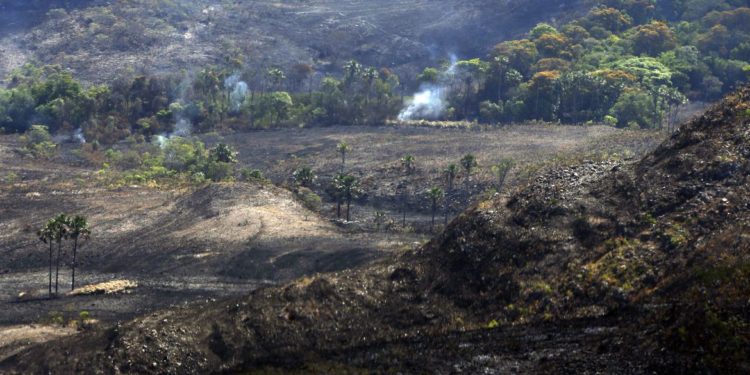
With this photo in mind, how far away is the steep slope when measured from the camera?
181ft

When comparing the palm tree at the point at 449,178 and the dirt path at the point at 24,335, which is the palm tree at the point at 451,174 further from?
the dirt path at the point at 24,335

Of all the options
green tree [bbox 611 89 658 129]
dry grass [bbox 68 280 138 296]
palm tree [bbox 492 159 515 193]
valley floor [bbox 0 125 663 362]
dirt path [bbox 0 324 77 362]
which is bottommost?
dry grass [bbox 68 280 138 296]

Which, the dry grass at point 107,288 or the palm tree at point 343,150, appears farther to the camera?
the palm tree at point 343,150

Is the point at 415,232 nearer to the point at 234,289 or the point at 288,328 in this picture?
the point at 234,289

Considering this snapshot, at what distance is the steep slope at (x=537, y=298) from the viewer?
55281 mm

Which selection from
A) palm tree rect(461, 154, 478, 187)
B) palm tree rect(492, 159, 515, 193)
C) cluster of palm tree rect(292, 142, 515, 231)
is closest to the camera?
cluster of palm tree rect(292, 142, 515, 231)

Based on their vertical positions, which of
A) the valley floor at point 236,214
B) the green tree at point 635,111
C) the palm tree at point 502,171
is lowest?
the valley floor at point 236,214

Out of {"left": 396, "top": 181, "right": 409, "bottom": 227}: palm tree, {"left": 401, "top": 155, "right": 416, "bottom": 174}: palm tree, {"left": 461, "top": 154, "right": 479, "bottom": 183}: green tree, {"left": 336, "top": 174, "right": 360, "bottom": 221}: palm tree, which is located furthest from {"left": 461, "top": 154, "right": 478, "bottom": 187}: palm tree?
{"left": 336, "top": 174, "right": 360, "bottom": 221}: palm tree

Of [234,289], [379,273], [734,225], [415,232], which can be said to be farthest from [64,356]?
[415,232]

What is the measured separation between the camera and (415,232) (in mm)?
121375

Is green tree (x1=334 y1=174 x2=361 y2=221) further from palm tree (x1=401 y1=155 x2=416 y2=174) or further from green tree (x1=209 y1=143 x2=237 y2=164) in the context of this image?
green tree (x1=209 y1=143 x2=237 y2=164)

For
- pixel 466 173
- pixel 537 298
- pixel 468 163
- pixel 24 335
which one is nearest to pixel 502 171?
pixel 468 163

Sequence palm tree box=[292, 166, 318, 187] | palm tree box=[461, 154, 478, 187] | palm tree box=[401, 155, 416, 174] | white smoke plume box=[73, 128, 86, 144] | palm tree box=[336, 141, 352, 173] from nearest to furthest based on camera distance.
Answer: palm tree box=[461, 154, 478, 187]
palm tree box=[292, 166, 318, 187]
palm tree box=[401, 155, 416, 174]
palm tree box=[336, 141, 352, 173]
white smoke plume box=[73, 128, 86, 144]

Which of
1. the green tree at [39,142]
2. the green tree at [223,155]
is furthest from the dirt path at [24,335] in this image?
the green tree at [39,142]
